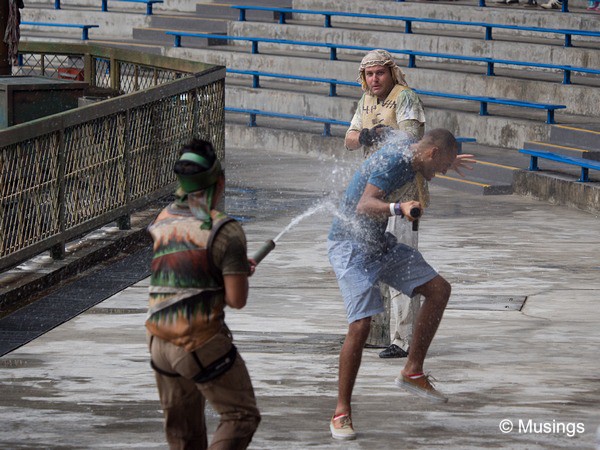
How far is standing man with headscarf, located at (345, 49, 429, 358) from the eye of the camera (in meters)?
8.23

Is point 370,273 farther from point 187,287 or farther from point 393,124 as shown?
point 187,287

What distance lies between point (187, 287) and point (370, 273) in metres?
2.01

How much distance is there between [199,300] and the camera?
5410 millimetres

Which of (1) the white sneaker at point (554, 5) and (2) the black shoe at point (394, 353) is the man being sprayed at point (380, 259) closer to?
(2) the black shoe at point (394, 353)

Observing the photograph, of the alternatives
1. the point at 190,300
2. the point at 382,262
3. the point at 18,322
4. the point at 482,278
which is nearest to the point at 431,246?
the point at 482,278

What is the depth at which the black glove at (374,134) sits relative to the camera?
8211 millimetres

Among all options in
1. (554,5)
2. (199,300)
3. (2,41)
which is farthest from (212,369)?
(554,5)

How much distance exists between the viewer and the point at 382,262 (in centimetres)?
732

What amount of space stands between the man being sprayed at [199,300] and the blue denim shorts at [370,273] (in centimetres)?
171

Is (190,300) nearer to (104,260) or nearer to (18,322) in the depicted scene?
(18,322)

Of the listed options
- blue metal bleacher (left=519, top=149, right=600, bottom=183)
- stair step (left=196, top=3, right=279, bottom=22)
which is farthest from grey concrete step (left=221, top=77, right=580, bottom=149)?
stair step (left=196, top=3, right=279, bottom=22)

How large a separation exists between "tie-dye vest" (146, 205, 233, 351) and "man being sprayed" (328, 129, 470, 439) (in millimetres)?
1655

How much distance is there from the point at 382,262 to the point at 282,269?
417 centimetres

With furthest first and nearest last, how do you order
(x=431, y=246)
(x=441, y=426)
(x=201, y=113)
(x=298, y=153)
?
(x=298, y=153) < (x=201, y=113) < (x=431, y=246) < (x=441, y=426)
